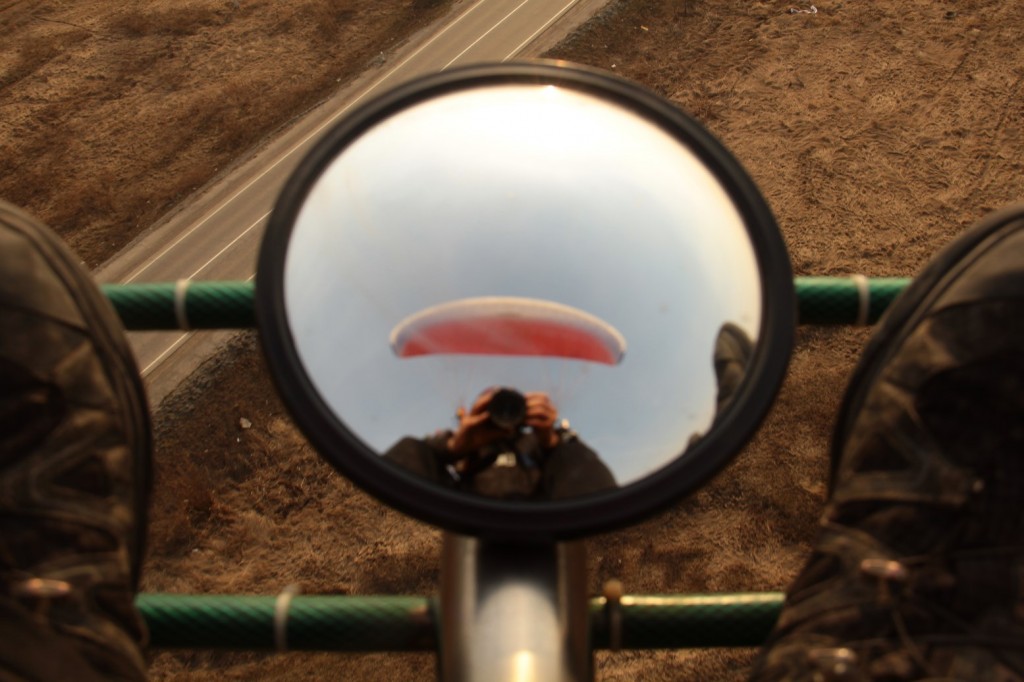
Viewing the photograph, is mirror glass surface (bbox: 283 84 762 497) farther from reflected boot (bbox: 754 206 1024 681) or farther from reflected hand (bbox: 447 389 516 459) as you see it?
reflected boot (bbox: 754 206 1024 681)

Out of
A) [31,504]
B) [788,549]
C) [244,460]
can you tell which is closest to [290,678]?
[244,460]

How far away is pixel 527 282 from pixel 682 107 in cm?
561

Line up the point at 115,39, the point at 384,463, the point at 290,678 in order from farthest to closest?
the point at 115,39 < the point at 290,678 < the point at 384,463

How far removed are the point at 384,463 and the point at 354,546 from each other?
409 cm

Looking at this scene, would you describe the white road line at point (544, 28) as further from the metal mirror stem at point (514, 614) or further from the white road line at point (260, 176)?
the metal mirror stem at point (514, 614)

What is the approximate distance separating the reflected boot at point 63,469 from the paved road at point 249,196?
5.20 meters

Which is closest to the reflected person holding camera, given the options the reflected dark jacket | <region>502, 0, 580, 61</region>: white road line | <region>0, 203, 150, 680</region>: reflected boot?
the reflected dark jacket

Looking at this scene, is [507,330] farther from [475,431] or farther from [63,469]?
[63,469]

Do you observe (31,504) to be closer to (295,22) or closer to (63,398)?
(63,398)

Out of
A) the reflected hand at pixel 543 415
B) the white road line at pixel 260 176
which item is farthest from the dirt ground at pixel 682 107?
the reflected hand at pixel 543 415

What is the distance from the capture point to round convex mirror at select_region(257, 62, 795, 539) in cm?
62

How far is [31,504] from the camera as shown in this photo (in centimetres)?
75

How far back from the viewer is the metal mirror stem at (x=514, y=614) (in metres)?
0.62

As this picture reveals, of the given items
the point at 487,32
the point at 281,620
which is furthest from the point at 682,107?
the point at 281,620
